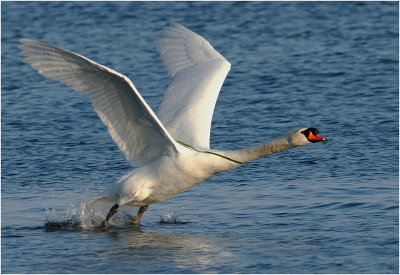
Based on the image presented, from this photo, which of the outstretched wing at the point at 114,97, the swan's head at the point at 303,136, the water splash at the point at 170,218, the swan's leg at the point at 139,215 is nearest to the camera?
the outstretched wing at the point at 114,97

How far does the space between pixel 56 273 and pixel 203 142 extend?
117 inches

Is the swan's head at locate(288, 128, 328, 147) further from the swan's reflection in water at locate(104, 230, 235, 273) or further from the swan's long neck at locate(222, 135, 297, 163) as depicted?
the swan's reflection in water at locate(104, 230, 235, 273)

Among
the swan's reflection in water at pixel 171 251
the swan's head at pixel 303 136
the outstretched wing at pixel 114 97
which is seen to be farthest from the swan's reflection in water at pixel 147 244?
the swan's head at pixel 303 136

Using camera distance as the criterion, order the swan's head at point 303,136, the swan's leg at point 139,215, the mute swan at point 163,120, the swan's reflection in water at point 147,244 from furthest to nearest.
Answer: the swan's leg at point 139,215 < the swan's head at point 303,136 < the mute swan at point 163,120 < the swan's reflection in water at point 147,244

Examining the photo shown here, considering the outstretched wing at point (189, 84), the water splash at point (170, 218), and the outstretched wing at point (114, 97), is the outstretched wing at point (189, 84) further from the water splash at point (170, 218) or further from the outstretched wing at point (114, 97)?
the water splash at point (170, 218)

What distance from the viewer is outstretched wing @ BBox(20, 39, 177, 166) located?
9.44 meters

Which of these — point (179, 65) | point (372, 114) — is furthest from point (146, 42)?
point (179, 65)

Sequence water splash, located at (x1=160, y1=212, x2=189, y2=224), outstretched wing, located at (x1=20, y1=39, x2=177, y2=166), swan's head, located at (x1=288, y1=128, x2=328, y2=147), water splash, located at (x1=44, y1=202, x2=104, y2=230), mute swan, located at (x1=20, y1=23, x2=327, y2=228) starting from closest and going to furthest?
outstretched wing, located at (x1=20, y1=39, x2=177, y2=166), mute swan, located at (x1=20, y1=23, x2=327, y2=228), swan's head, located at (x1=288, y1=128, x2=328, y2=147), water splash, located at (x1=44, y1=202, x2=104, y2=230), water splash, located at (x1=160, y1=212, x2=189, y2=224)

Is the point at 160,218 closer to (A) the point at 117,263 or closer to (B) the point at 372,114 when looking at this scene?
(A) the point at 117,263

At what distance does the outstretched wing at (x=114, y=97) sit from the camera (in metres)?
9.44

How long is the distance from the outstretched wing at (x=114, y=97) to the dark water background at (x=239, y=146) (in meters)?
1.06

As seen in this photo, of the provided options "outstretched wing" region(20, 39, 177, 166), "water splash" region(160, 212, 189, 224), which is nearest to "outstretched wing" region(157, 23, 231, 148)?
"outstretched wing" region(20, 39, 177, 166)

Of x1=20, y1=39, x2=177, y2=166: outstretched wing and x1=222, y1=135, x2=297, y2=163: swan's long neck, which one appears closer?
x1=20, y1=39, x2=177, y2=166: outstretched wing

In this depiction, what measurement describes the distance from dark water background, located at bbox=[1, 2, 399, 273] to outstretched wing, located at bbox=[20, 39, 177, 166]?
1.06 m
